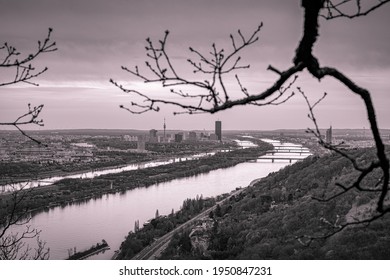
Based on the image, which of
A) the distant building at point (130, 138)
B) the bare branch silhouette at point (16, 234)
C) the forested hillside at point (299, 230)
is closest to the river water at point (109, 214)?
the bare branch silhouette at point (16, 234)

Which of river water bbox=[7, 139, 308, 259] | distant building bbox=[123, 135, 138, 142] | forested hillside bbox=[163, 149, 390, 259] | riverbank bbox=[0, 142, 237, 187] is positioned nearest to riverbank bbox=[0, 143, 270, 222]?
river water bbox=[7, 139, 308, 259]

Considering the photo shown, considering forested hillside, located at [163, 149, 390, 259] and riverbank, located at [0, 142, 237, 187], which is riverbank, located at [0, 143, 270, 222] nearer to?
riverbank, located at [0, 142, 237, 187]

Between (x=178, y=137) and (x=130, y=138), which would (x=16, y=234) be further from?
(x=130, y=138)

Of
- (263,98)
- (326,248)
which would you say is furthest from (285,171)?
(263,98)

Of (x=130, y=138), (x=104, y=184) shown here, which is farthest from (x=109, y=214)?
(x=130, y=138)
